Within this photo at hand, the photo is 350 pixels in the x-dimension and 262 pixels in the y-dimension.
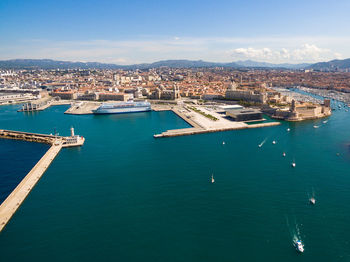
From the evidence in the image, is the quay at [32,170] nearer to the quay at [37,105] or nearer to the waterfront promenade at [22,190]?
the waterfront promenade at [22,190]

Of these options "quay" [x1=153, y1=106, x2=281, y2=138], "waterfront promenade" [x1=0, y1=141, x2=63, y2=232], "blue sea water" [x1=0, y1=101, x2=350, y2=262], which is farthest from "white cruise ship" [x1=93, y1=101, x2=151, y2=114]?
"waterfront promenade" [x1=0, y1=141, x2=63, y2=232]

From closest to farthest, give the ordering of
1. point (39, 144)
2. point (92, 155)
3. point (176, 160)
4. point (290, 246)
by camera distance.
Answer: point (290, 246), point (176, 160), point (92, 155), point (39, 144)

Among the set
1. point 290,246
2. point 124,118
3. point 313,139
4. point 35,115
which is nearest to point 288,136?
point 313,139

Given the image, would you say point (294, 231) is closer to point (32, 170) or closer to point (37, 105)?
point (32, 170)

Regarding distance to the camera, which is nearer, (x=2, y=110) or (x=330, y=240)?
(x=330, y=240)

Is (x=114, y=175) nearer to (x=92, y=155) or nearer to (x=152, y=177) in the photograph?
(x=152, y=177)

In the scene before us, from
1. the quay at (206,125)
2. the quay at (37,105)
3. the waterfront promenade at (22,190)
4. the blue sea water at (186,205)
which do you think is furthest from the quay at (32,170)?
the quay at (37,105)
